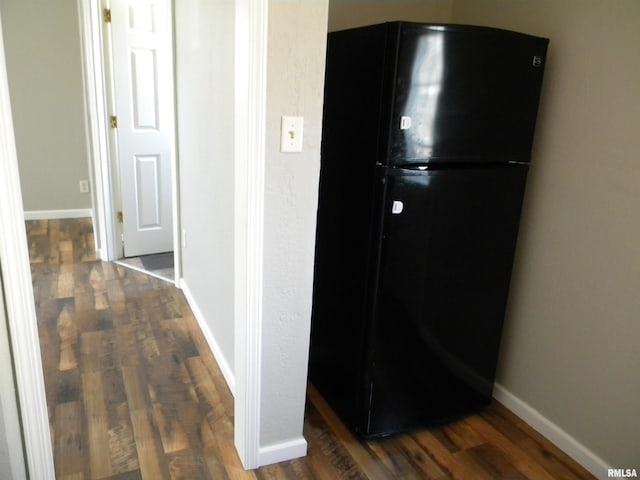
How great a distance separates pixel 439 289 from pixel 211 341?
4.22 ft

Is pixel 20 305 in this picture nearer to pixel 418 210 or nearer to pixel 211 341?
pixel 418 210

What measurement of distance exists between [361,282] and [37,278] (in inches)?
102

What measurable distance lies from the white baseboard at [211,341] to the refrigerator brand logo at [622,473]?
147 cm

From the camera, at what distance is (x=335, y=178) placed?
6.50ft

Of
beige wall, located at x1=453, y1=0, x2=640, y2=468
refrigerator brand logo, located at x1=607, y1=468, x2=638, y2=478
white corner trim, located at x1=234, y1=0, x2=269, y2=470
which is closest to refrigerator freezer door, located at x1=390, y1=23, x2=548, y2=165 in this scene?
beige wall, located at x1=453, y1=0, x2=640, y2=468

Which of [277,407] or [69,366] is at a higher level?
[277,407]

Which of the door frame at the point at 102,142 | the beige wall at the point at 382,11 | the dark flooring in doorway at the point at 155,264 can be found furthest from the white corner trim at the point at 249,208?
the dark flooring in doorway at the point at 155,264

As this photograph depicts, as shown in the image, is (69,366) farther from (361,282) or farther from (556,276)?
(556,276)

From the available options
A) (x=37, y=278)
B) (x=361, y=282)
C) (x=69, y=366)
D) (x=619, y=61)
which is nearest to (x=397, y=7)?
(x=619, y=61)

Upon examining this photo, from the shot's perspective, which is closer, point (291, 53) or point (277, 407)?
point (291, 53)

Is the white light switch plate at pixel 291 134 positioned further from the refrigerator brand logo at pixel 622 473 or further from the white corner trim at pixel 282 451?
the refrigerator brand logo at pixel 622 473

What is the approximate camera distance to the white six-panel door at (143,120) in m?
3.42

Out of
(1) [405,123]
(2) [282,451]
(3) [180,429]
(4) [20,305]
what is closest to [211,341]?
(3) [180,429]

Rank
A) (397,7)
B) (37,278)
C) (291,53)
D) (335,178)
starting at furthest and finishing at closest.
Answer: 1. (37,278)
2. (397,7)
3. (335,178)
4. (291,53)
